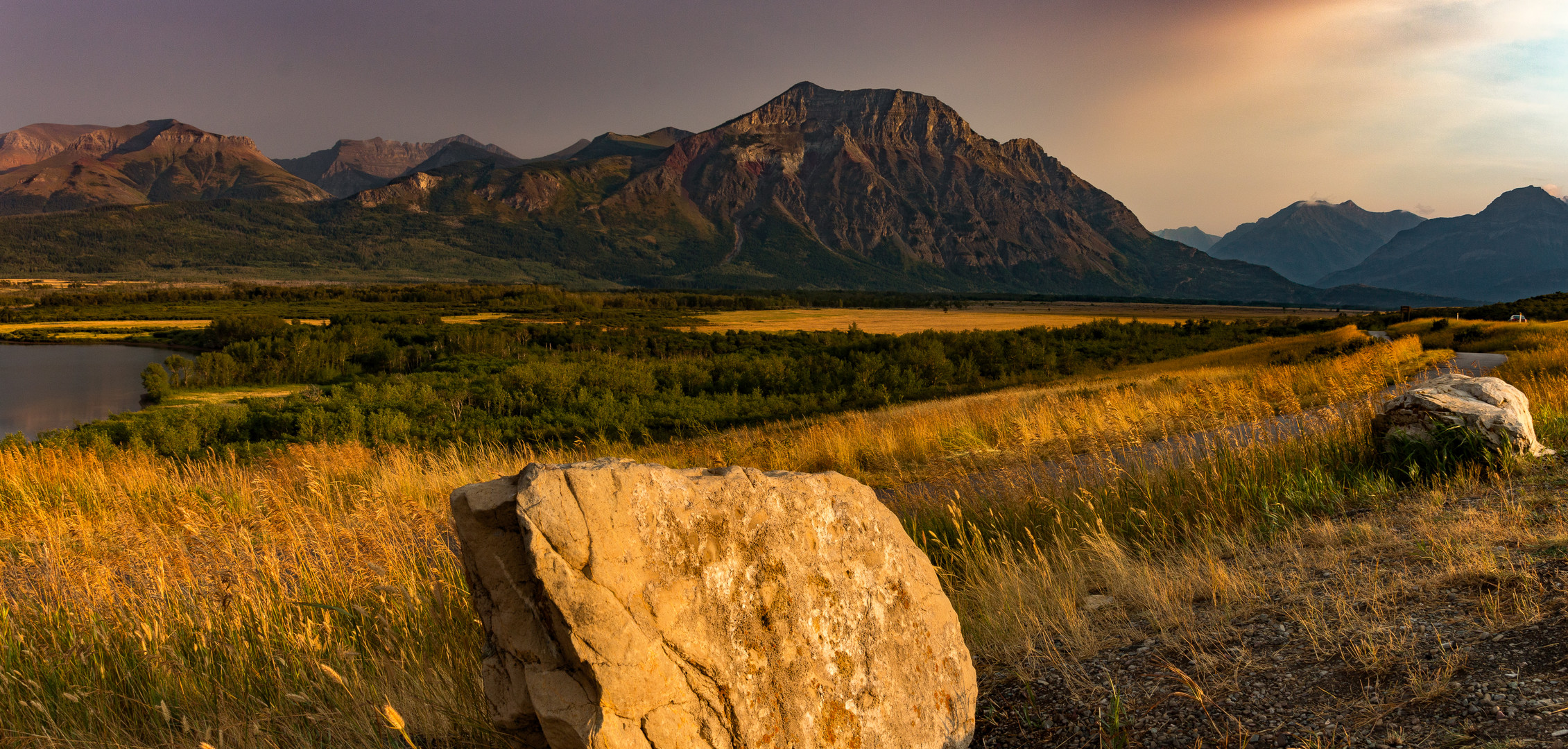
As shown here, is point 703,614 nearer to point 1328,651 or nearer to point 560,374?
point 1328,651

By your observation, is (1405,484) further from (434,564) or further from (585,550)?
(434,564)

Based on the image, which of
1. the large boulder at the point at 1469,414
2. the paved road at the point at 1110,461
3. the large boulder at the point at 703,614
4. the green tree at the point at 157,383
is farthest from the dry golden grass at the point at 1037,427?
the green tree at the point at 157,383

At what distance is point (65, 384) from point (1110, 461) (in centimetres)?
7344

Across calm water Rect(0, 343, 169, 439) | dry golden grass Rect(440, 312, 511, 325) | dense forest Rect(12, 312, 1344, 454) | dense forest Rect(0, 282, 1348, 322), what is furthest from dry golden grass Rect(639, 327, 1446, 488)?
dense forest Rect(0, 282, 1348, 322)

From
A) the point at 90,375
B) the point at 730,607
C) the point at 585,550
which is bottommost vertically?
the point at 90,375

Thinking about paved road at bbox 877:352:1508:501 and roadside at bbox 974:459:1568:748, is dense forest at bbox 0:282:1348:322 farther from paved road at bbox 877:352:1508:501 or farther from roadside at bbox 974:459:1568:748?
roadside at bbox 974:459:1568:748

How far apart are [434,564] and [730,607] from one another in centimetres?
330

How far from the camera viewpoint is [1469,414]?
6867mm

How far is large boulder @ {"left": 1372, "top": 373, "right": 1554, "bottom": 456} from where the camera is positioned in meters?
6.74

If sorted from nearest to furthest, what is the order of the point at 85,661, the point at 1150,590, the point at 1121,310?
the point at 85,661 < the point at 1150,590 < the point at 1121,310

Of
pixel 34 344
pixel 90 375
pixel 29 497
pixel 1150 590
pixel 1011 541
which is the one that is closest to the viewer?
pixel 1150 590

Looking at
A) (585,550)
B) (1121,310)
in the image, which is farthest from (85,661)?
(1121,310)

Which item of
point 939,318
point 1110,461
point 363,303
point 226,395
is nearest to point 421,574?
point 1110,461

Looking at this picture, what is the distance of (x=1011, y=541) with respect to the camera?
671 cm
